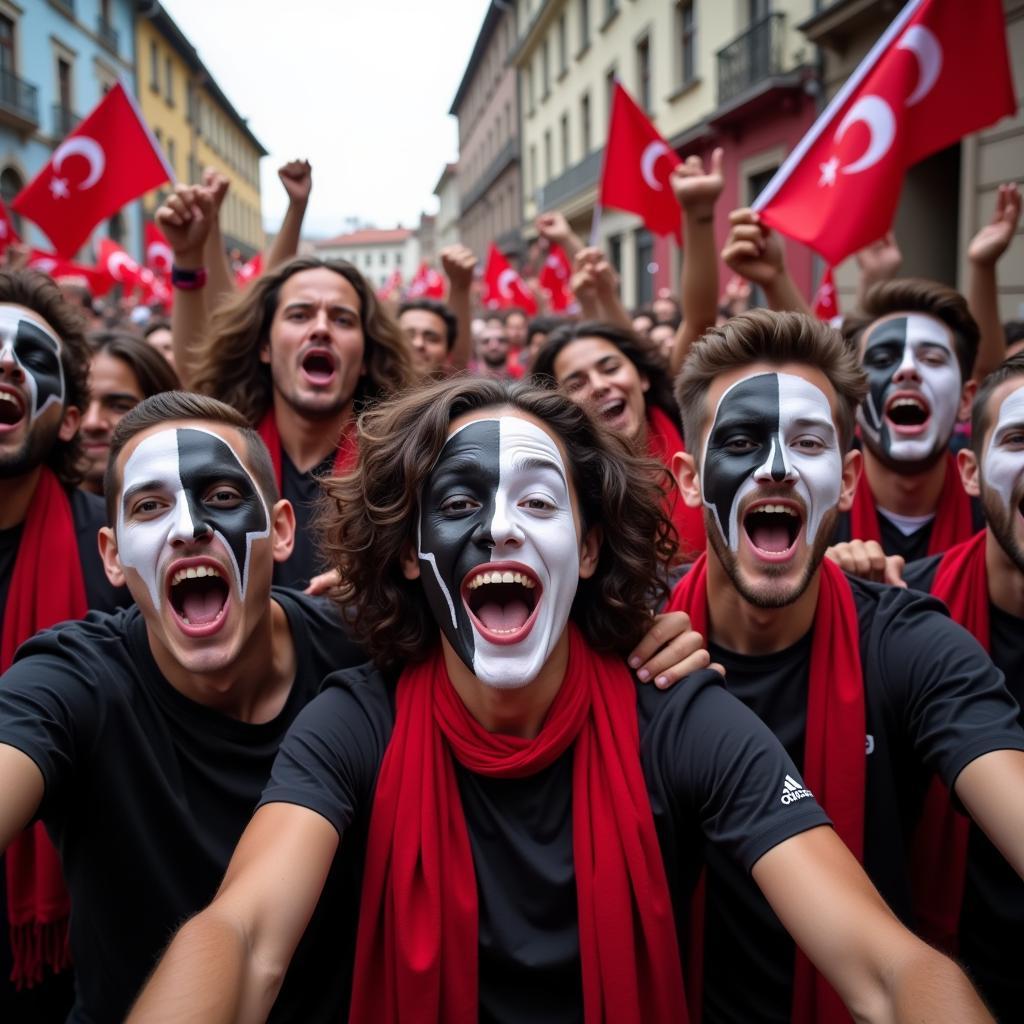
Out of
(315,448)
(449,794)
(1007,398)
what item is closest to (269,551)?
(449,794)

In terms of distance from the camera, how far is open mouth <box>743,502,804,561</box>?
96.0 inches

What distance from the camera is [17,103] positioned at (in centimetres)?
2431

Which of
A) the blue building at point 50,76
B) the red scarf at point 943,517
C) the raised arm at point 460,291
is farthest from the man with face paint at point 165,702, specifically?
the blue building at point 50,76

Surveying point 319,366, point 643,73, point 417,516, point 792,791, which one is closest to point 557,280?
point 319,366

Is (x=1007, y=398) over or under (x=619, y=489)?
over

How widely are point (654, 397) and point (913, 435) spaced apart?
1.25 m

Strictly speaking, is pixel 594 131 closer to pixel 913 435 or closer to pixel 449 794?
pixel 913 435

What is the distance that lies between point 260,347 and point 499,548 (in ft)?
7.24

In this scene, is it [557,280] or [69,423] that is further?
[557,280]

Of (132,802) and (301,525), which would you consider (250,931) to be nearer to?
(132,802)

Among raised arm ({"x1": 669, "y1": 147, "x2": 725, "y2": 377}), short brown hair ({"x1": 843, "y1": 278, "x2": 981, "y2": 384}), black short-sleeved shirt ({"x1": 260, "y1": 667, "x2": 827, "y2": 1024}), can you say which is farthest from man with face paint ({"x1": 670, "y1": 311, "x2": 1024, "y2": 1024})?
raised arm ({"x1": 669, "y1": 147, "x2": 725, "y2": 377})

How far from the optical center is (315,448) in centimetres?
378

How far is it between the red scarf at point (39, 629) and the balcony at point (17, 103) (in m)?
24.5

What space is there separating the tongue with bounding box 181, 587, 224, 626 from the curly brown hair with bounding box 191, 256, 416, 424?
1482mm
